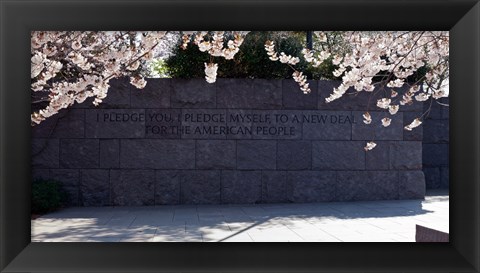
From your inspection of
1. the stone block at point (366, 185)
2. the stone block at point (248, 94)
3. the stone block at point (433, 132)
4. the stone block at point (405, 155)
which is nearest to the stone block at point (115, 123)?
the stone block at point (248, 94)

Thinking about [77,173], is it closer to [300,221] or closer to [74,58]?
[74,58]

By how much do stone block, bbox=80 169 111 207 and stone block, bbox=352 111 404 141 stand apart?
5418 mm

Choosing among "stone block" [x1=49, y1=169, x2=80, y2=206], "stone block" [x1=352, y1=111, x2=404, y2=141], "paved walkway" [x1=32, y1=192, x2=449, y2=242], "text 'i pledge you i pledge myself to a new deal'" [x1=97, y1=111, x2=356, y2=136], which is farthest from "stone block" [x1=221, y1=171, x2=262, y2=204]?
"stone block" [x1=49, y1=169, x2=80, y2=206]

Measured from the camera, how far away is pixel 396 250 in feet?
11.4

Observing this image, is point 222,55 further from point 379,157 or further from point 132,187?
point 379,157

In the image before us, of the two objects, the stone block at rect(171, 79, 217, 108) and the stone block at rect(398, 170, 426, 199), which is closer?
the stone block at rect(171, 79, 217, 108)

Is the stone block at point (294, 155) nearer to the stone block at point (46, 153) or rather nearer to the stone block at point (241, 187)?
the stone block at point (241, 187)

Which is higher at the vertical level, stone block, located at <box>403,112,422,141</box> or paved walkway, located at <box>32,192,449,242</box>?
stone block, located at <box>403,112,422,141</box>

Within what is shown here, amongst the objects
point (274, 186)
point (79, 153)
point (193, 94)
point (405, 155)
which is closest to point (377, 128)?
point (405, 155)

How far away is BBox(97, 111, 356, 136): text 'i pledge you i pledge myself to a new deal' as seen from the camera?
1075 centimetres

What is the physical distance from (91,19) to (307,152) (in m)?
8.21

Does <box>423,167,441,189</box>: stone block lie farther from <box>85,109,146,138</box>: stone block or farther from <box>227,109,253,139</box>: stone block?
<box>85,109,146,138</box>: stone block

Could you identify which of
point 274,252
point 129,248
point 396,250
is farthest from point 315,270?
point 129,248

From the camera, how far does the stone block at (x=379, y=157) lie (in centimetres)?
1128
